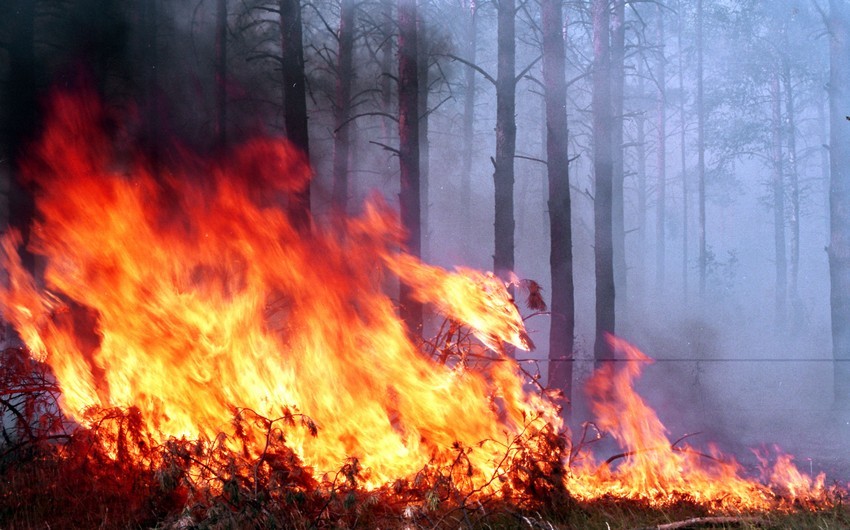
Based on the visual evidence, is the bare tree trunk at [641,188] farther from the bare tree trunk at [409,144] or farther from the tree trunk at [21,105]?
the tree trunk at [21,105]

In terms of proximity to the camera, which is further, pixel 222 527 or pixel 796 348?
pixel 796 348

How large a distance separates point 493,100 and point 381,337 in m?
38.1

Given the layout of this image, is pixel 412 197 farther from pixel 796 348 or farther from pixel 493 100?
pixel 493 100

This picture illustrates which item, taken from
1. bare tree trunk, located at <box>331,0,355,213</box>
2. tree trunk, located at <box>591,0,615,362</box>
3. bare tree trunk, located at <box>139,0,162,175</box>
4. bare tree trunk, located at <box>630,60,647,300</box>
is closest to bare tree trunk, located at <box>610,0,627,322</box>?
tree trunk, located at <box>591,0,615,362</box>

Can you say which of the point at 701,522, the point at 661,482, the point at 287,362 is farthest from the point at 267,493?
the point at 661,482

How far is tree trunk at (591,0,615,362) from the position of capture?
14.0 metres

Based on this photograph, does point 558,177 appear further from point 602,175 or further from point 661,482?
A: point 661,482

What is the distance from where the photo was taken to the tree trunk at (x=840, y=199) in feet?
46.0

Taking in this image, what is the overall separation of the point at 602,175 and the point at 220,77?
7.57 m

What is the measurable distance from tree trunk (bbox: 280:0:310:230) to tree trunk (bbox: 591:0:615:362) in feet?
19.0

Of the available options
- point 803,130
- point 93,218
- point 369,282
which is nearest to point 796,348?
point 369,282

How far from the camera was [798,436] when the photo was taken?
13742 mm

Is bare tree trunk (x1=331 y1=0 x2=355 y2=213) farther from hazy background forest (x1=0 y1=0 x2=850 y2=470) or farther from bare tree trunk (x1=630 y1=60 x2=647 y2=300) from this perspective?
bare tree trunk (x1=630 y1=60 x2=647 y2=300)

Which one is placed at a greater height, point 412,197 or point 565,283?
point 412,197
